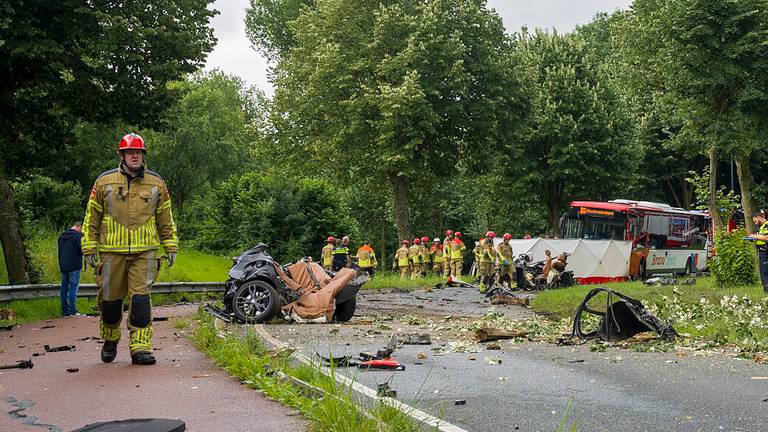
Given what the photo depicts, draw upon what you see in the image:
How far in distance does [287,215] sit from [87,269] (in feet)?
70.9

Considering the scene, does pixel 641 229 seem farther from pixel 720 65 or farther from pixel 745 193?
pixel 720 65

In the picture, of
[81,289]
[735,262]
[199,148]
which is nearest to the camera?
[81,289]

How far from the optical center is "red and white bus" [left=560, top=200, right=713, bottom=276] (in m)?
33.8

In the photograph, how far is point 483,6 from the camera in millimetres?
36500

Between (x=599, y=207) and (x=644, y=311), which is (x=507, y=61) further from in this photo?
(x=644, y=311)

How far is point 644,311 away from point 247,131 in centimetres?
2972

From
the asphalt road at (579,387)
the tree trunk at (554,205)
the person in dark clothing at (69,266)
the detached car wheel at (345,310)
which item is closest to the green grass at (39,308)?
the person in dark clothing at (69,266)

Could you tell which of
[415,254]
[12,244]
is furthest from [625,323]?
[415,254]

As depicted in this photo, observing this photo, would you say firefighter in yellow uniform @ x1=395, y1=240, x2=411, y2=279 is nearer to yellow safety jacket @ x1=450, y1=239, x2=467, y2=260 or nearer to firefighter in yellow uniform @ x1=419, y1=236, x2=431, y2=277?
firefighter in yellow uniform @ x1=419, y1=236, x2=431, y2=277

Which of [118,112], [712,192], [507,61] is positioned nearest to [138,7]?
[118,112]

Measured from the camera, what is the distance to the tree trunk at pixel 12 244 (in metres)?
19.1

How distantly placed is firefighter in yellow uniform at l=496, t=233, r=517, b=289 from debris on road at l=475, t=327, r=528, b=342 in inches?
573

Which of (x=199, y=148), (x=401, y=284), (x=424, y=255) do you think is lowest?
(x=401, y=284)

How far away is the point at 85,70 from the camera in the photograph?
18406 mm
